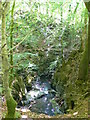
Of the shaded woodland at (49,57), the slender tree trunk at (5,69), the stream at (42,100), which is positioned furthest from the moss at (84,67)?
the slender tree trunk at (5,69)

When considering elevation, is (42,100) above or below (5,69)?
below

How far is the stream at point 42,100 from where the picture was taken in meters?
5.52

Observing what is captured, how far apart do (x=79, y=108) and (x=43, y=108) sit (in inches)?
61.0

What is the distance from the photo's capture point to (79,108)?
445 cm

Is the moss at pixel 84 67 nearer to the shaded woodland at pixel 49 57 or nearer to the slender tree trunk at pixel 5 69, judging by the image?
the shaded woodland at pixel 49 57

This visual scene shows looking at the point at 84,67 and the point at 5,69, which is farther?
the point at 84,67

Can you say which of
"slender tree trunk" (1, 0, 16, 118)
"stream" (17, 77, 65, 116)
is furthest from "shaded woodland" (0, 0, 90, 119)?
A: "slender tree trunk" (1, 0, 16, 118)

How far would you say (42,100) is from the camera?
Result: 626 centimetres

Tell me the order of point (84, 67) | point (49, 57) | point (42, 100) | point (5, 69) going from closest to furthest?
point (5, 69), point (84, 67), point (42, 100), point (49, 57)

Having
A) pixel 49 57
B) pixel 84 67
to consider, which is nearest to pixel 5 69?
pixel 84 67

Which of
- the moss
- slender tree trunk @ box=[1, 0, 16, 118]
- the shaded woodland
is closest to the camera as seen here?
slender tree trunk @ box=[1, 0, 16, 118]

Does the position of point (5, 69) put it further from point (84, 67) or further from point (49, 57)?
point (49, 57)

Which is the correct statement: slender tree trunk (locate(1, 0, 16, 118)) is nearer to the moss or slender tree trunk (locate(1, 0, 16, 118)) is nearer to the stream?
the stream

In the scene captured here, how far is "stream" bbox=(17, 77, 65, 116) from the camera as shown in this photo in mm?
5519
